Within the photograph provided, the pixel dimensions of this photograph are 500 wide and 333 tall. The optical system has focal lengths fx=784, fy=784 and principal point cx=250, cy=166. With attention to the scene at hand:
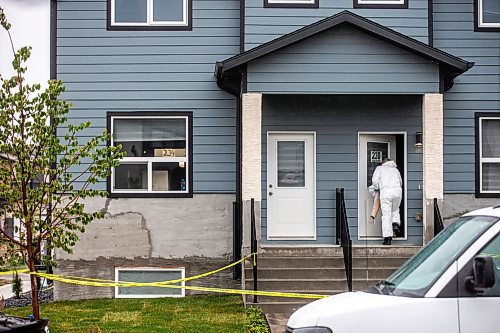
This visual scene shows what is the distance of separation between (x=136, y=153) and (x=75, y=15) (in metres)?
3.01

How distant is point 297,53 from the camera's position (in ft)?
45.7

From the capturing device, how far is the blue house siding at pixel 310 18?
15.1 metres

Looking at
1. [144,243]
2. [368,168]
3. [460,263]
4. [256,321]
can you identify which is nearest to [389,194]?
[368,168]

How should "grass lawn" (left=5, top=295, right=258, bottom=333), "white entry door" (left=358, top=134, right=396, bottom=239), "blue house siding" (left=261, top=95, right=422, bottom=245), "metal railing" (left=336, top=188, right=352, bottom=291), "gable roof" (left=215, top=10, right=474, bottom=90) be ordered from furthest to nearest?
"white entry door" (left=358, top=134, right=396, bottom=239), "blue house siding" (left=261, top=95, right=422, bottom=245), "gable roof" (left=215, top=10, right=474, bottom=90), "metal railing" (left=336, top=188, right=352, bottom=291), "grass lawn" (left=5, top=295, right=258, bottom=333)

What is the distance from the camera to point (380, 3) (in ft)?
50.1

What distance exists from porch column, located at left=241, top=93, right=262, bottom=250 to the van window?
7.16 meters

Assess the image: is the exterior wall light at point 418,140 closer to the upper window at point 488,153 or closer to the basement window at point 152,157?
the upper window at point 488,153

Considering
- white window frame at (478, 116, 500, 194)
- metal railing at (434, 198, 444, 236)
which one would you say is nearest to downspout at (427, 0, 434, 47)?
white window frame at (478, 116, 500, 194)

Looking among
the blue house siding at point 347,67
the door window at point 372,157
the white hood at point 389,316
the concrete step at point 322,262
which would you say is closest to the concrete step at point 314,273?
the concrete step at point 322,262

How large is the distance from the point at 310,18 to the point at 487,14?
3663 mm

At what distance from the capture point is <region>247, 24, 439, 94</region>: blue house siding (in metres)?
13.9

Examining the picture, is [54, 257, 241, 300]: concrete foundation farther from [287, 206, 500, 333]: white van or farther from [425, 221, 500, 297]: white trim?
[425, 221, 500, 297]: white trim

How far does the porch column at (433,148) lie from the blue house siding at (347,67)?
10.5 inches

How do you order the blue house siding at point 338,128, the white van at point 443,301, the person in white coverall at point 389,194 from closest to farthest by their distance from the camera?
the white van at point 443,301 < the person in white coverall at point 389,194 < the blue house siding at point 338,128
